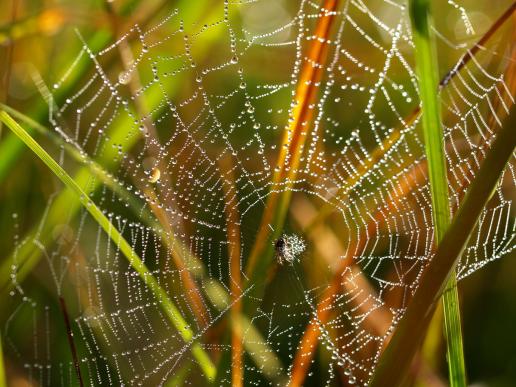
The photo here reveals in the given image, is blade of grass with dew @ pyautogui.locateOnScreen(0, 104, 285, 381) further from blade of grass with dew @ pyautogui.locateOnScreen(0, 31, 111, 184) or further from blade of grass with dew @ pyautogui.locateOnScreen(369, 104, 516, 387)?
blade of grass with dew @ pyautogui.locateOnScreen(369, 104, 516, 387)

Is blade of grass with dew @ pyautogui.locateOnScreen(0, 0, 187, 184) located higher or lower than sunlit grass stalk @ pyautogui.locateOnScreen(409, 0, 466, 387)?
higher

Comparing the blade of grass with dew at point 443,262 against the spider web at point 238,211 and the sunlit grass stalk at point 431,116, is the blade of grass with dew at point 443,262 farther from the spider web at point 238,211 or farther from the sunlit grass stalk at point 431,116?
the spider web at point 238,211

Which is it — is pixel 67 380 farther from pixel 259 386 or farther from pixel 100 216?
pixel 100 216

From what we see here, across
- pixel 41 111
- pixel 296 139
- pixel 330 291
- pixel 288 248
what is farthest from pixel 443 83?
pixel 41 111

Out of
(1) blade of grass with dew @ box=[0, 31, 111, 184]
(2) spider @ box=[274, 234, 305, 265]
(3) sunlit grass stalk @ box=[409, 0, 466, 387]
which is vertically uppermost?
(1) blade of grass with dew @ box=[0, 31, 111, 184]

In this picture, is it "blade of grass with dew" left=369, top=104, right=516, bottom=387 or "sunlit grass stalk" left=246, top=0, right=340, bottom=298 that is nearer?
"blade of grass with dew" left=369, top=104, right=516, bottom=387

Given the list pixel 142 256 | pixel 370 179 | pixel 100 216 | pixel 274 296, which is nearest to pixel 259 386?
pixel 274 296

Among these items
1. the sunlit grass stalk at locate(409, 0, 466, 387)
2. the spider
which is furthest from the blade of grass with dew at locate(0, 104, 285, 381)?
the sunlit grass stalk at locate(409, 0, 466, 387)
